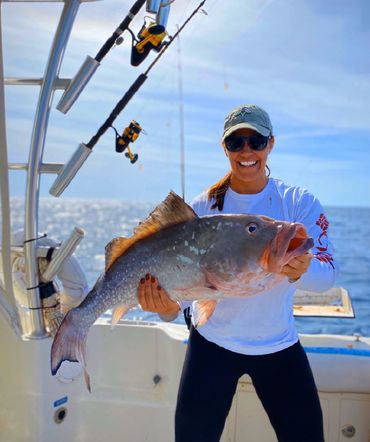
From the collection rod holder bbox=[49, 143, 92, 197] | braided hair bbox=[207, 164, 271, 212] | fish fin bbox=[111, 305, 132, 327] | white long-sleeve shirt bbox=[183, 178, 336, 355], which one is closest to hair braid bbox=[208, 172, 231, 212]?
braided hair bbox=[207, 164, 271, 212]

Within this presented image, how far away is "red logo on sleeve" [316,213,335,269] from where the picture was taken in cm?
224

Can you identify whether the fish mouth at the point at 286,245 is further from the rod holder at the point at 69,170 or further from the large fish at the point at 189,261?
the rod holder at the point at 69,170

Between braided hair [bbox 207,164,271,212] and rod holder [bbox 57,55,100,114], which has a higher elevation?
rod holder [bbox 57,55,100,114]

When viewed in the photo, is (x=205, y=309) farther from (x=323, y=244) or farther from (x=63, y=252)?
(x=63, y=252)

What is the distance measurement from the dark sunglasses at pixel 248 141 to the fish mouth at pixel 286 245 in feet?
1.97

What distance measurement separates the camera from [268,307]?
2396mm

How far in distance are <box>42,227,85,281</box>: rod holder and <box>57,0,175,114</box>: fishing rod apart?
789mm

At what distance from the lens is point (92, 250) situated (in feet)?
90.8

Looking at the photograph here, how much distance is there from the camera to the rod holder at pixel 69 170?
2.91 metres

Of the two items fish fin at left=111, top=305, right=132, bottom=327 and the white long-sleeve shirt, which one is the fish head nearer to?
the white long-sleeve shirt

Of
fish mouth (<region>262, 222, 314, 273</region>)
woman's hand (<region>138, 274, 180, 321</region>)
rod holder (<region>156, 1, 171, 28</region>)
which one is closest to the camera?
fish mouth (<region>262, 222, 314, 273</region>)

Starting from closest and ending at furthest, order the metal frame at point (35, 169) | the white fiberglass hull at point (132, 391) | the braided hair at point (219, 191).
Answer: the braided hair at point (219, 191)
the metal frame at point (35, 169)
the white fiberglass hull at point (132, 391)

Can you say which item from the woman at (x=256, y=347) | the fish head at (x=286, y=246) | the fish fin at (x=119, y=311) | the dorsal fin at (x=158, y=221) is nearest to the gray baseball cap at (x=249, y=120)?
the woman at (x=256, y=347)

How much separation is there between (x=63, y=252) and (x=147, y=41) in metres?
1.45
